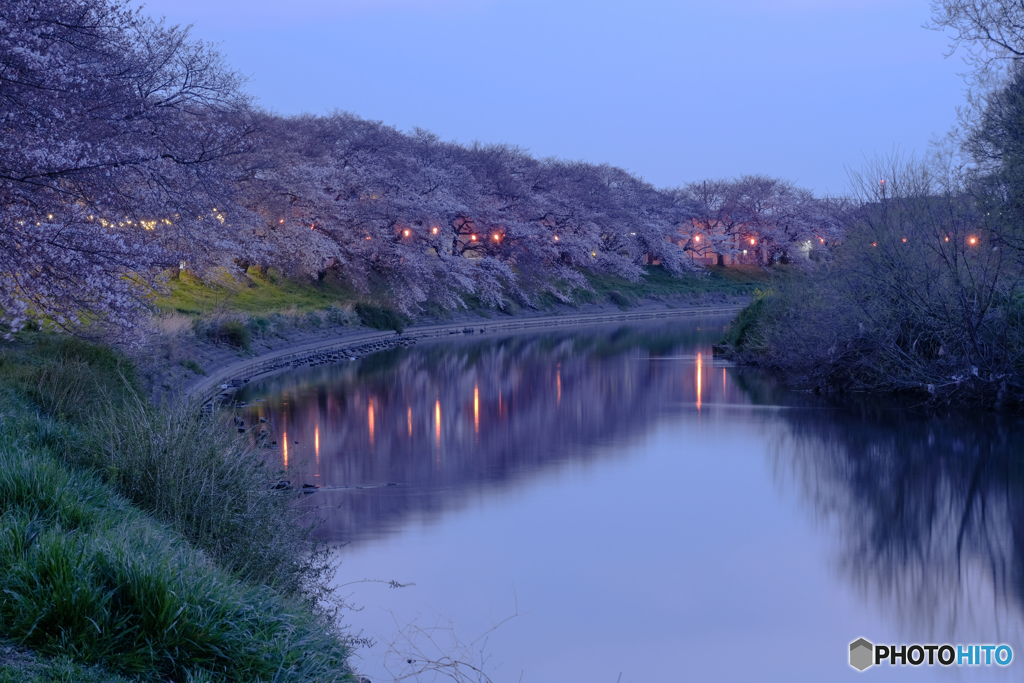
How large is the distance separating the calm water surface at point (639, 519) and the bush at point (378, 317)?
622 inches

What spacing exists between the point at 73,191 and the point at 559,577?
8018 millimetres

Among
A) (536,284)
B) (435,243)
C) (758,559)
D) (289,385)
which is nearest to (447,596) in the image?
(758,559)

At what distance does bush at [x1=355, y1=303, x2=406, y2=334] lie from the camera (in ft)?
130

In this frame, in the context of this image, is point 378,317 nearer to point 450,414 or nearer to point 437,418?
point 450,414

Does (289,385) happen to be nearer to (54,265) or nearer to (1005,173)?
(54,265)

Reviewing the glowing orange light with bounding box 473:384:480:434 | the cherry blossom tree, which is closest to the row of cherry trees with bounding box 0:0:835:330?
the cherry blossom tree

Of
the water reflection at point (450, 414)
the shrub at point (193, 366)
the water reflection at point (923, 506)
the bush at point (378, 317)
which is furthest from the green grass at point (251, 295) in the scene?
the water reflection at point (923, 506)

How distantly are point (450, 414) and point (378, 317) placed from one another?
65.0 feet

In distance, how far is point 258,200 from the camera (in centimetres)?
3772

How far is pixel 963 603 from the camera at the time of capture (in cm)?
927

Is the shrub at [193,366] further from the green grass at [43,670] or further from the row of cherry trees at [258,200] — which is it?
the green grass at [43,670]

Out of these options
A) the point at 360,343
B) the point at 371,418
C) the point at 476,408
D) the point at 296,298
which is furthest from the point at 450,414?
the point at 296,298

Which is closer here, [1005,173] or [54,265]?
[54,265]

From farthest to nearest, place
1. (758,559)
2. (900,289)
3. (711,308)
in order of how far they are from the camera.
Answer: (711,308), (900,289), (758,559)
